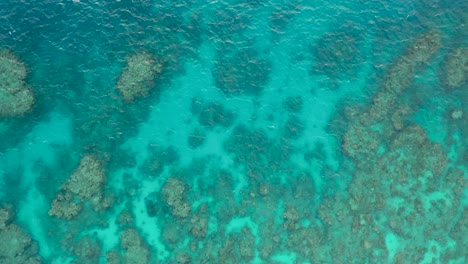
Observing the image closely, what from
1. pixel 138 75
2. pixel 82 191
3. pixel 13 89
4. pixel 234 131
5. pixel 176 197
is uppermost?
pixel 138 75

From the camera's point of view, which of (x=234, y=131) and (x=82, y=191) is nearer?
(x=82, y=191)

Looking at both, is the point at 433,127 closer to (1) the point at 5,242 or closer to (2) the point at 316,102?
(2) the point at 316,102

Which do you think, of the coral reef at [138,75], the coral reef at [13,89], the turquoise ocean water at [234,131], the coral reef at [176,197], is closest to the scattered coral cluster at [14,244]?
the turquoise ocean water at [234,131]

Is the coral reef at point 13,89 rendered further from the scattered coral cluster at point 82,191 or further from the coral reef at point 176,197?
the coral reef at point 176,197

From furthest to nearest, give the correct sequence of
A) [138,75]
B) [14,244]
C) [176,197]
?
[138,75]
[176,197]
[14,244]

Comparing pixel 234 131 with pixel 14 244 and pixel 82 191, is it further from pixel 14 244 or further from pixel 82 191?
pixel 14 244

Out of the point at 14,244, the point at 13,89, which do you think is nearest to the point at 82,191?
the point at 14,244
